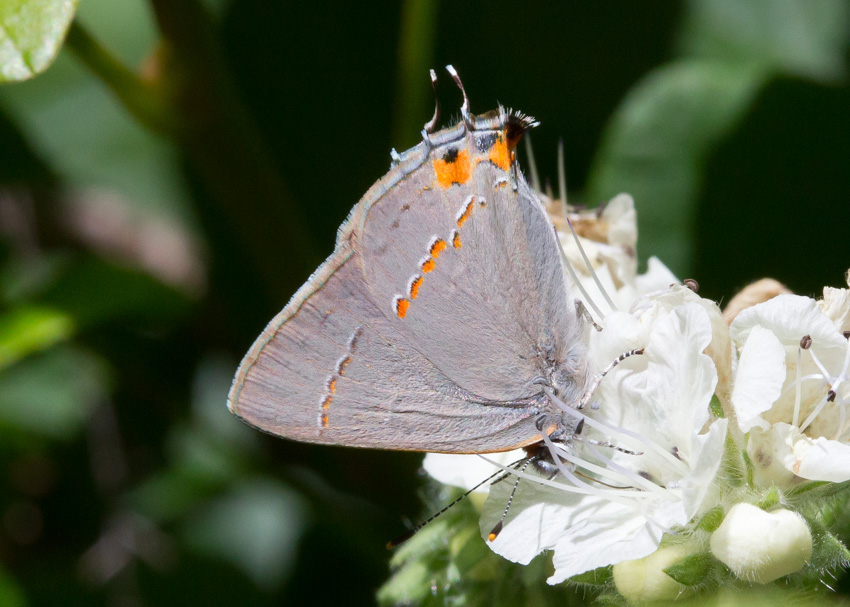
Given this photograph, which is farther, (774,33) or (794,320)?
(774,33)

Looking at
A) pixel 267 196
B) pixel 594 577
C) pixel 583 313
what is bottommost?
pixel 594 577

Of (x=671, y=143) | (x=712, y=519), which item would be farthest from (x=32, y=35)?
(x=671, y=143)

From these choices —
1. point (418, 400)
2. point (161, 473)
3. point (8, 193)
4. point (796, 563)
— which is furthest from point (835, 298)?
point (8, 193)

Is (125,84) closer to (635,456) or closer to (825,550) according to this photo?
(635,456)

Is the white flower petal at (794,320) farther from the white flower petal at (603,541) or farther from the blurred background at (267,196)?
the blurred background at (267,196)

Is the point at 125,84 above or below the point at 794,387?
above

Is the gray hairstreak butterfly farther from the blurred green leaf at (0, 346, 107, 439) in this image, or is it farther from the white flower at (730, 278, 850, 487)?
the blurred green leaf at (0, 346, 107, 439)

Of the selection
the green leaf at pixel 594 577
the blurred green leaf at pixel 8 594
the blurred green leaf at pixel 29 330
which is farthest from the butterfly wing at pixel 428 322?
the blurred green leaf at pixel 8 594
